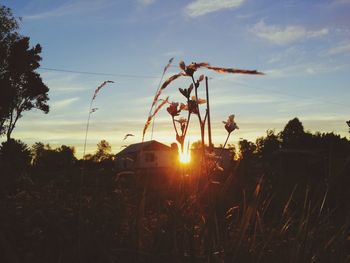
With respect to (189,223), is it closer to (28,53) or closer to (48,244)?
(48,244)

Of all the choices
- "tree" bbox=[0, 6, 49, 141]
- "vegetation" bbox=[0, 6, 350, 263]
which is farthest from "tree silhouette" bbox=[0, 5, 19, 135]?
"vegetation" bbox=[0, 6, 350, 263]

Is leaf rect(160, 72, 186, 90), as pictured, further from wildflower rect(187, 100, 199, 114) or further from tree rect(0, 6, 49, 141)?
tree rect(0, 6, 49, 141)

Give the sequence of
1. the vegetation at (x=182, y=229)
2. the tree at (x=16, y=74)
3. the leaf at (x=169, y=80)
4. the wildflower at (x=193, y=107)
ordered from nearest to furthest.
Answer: the vegetation at (x=182, y=229) → the leaf at (x=169, y=80) → the wildflower at (x=193, y=107) → the tree at (x=16, y=74)

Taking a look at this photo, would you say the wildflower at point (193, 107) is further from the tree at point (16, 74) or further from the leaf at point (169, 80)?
the tree at point (16, 74)

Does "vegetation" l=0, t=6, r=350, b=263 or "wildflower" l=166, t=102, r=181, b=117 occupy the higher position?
"wildflower" l=166, t=102, r=181, b=117

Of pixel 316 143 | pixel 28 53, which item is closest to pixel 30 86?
pixel 28 53

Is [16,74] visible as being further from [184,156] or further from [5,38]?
[184,156]

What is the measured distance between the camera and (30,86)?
116 feet

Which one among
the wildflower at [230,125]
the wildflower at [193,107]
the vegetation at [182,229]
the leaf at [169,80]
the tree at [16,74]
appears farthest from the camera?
the tree at [16,74]

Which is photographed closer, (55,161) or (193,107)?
(193,107)

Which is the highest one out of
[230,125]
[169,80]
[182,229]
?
[169,80]

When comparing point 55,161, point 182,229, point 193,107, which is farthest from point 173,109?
point 55,161

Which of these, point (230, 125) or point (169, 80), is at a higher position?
point (169, 80)

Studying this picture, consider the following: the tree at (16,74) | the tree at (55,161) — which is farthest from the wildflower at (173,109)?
the tree at (16,74)
